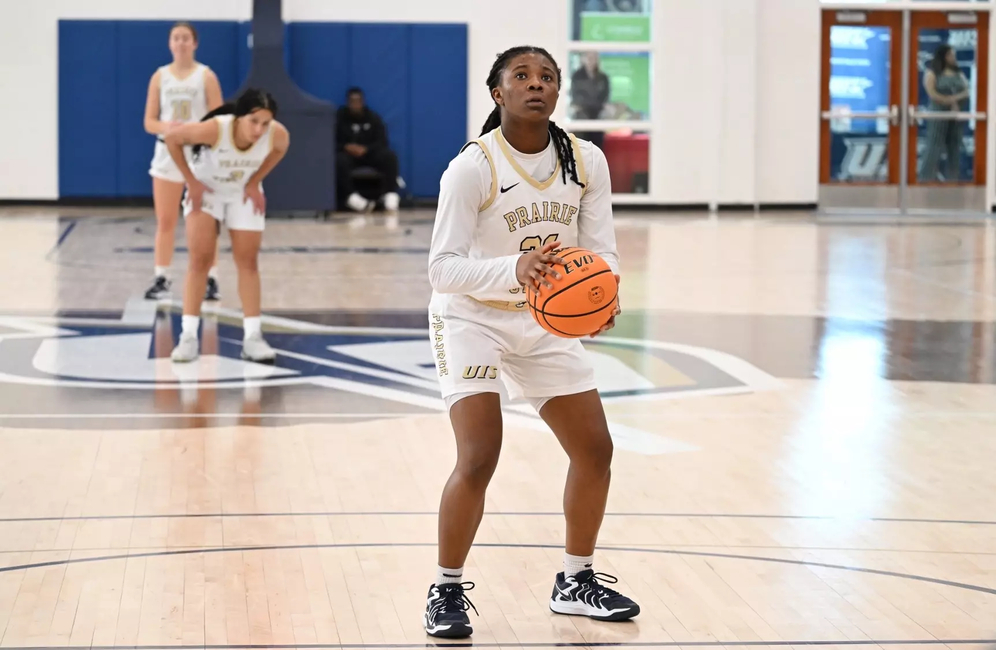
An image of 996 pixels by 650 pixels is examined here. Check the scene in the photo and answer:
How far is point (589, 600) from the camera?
11.5 feet

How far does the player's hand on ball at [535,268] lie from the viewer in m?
3.13

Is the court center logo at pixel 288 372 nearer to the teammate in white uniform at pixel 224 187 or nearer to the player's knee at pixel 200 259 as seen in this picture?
the teammate in white uniform at pixel 224 187

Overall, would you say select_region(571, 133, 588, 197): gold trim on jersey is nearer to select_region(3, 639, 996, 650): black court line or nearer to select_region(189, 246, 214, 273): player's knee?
select_region(3, 639, 996, 650): black court line

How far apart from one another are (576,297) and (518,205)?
34cm

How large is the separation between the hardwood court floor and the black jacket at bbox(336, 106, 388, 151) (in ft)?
24.5

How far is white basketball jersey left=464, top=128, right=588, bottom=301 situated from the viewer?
11.1ft

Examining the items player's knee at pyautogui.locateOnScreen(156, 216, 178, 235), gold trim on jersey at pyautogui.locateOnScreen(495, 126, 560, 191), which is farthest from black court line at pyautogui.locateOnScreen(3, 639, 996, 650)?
player's knee at pyautogui.locateOnScreen(156, 216, 178, 235)

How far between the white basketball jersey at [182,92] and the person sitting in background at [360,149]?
807cm

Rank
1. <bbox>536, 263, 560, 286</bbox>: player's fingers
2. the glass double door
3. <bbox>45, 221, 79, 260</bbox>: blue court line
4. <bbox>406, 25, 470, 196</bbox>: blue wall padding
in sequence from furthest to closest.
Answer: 1. the glass double door
2. <bbox>406, 25, 470, 196</bbox>: blue wall padding
3. <bbox>45, 221, 79, 260</bbox>: blue court line
4. <bbox>536, 263, 560, 286</bbox>: player's fingers

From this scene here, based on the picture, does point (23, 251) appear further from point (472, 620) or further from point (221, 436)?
point (472, 620)

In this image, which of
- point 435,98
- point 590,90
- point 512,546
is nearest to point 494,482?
point 512,546

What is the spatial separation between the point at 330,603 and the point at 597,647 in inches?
28.9

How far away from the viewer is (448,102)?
18.1 metres

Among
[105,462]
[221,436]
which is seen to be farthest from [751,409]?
[105,462]
